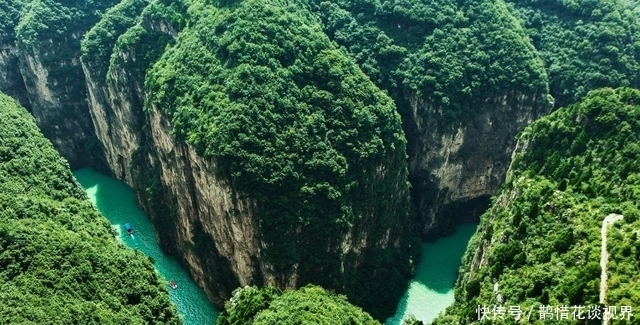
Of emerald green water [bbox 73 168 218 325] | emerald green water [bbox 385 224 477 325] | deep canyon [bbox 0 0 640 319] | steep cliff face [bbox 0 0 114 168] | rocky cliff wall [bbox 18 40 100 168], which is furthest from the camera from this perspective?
rocky cliff wall [bbox 18 40 100 168]

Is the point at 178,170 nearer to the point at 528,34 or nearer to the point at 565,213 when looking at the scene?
the point at 565,213

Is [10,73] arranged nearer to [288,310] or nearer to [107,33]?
[107,33]

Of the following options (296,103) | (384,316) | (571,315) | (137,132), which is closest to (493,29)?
(296,103)

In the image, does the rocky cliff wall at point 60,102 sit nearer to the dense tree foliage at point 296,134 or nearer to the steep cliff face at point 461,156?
the dense tree foliage at point 296,134

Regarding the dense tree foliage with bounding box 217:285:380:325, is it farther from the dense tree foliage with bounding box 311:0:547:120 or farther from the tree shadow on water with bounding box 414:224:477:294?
the dense tree foliage with bounding box 311:0:547:120

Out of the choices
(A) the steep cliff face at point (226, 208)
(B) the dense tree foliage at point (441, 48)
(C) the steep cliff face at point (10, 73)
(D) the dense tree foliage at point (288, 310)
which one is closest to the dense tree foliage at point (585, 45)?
(B) the dense tree foliage at point (441, 48)

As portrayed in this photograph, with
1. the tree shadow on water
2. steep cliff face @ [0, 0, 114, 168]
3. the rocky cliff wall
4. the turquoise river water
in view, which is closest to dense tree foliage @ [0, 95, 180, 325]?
the turquoise river water

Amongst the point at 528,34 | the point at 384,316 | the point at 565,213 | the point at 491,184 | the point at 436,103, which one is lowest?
the point at 384,316
